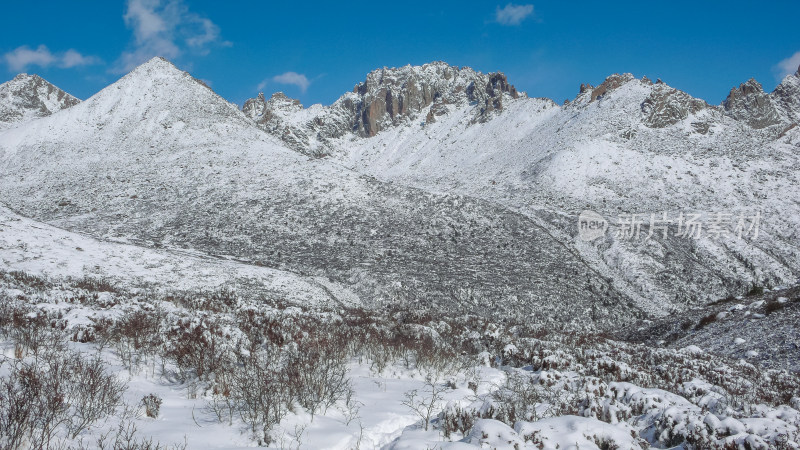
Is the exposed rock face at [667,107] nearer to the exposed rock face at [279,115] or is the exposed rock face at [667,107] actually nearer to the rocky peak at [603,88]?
the rocky peak at [603,88]

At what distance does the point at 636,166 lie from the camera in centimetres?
5031

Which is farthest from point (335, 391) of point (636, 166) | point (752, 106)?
point (752, 106)

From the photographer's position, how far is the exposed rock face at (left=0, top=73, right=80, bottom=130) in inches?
3337

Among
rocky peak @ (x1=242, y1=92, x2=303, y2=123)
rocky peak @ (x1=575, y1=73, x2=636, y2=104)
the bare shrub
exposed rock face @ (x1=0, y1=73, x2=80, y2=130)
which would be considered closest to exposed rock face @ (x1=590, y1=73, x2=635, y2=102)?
rocky peak @ (x1=575, y1=73, x2=636, y2=104)

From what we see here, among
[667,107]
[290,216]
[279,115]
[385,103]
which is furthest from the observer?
[385,103]

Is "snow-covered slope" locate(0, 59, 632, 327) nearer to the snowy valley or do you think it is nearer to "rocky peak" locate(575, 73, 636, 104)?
the snowy valley

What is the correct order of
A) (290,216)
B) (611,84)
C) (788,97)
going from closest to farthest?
(290,216), (788,97), (611,84)

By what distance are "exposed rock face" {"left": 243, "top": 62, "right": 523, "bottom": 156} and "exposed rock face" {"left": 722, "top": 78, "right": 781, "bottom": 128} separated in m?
41.9

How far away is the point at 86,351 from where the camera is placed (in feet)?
24.5

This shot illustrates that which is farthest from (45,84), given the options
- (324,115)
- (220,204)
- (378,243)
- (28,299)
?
(28,299)

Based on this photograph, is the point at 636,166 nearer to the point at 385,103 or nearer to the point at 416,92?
the point at 416,92

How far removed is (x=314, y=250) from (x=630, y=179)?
37.5m

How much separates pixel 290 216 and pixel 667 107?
5899 cm

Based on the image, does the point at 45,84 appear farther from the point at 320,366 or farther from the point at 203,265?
the point at 320,366
